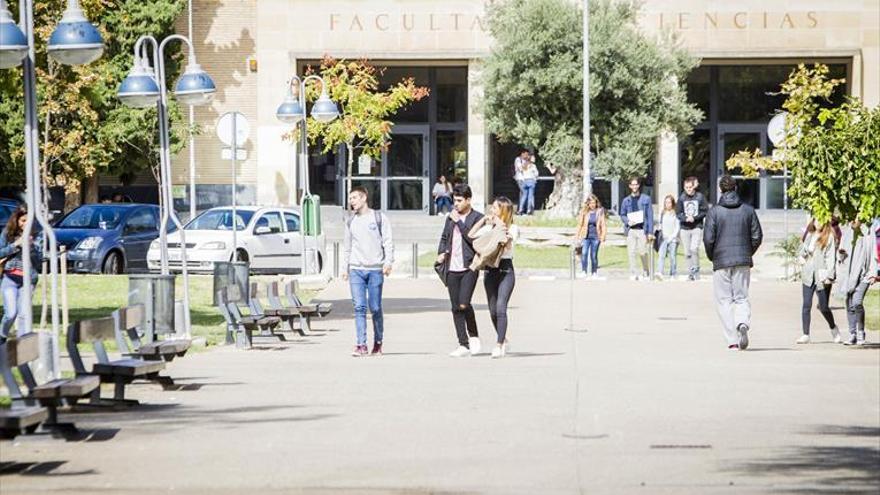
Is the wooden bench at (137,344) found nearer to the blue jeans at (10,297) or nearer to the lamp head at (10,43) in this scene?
the lamp head at (10,43)

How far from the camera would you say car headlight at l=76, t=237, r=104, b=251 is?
34438 millimetres

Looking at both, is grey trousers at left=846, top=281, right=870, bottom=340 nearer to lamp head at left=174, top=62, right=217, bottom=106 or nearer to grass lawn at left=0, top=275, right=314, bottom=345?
grass lawn at left=0, top=275, right=314, bottom=345

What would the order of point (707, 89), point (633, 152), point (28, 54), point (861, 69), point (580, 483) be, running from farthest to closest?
point (707, 89) → point (861, 69) → point (633, 152) → point (28, 54) → point (580, 483)

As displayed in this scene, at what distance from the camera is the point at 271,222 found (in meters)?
37.3

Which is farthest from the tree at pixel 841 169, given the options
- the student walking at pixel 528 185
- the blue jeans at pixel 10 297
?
the student walking at pixel 528 185

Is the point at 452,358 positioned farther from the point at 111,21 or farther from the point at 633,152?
the point at 111,21

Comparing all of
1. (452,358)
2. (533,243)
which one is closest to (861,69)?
(533,243)

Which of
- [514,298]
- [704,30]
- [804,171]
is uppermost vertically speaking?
[704,30]

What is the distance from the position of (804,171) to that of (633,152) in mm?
23971

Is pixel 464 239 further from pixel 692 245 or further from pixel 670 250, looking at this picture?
pixel 670 250

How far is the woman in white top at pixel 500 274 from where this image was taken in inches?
719

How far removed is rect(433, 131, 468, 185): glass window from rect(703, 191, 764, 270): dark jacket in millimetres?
37853

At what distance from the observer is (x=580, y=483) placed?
9617mm

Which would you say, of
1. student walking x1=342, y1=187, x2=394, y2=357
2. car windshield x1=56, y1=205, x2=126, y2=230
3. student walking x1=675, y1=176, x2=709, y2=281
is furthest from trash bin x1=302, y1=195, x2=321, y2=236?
student walking x1=342, y1=187, x2=394, y2=357
